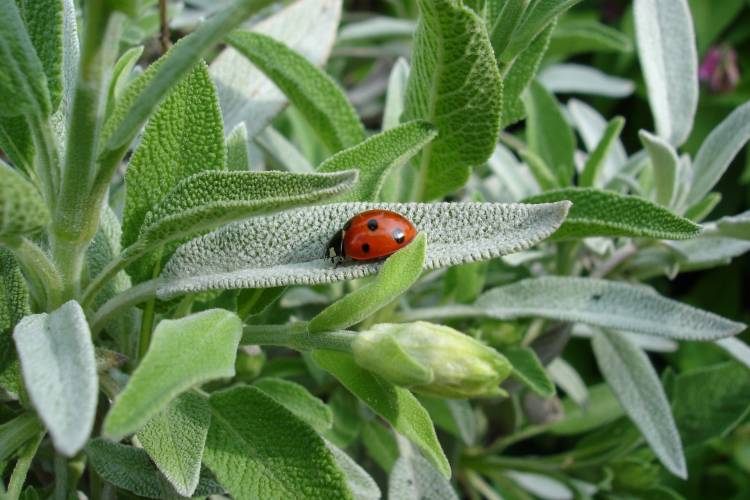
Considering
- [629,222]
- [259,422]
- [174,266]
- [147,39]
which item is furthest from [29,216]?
[147,39]

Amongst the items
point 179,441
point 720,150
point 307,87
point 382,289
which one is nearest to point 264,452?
point 179,441

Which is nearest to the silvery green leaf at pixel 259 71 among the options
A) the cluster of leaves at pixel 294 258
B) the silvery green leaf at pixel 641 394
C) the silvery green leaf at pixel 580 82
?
the cluster of leaves at pixel 294 258

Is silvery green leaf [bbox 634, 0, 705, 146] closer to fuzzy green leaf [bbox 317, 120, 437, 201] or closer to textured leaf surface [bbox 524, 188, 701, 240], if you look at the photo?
textured leaf surface [bbox 524, 188, 701, 240]

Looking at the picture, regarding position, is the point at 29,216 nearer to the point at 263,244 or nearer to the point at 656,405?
the point at 263,244

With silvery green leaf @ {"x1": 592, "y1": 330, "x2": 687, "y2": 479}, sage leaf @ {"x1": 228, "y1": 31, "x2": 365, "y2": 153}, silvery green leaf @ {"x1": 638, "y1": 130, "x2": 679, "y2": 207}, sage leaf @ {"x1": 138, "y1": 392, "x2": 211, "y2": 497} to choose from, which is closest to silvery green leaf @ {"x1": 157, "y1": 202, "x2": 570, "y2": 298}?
sage leaf @ {"x1": 138, "y1": 392, "x2": 211, "y2": 497}

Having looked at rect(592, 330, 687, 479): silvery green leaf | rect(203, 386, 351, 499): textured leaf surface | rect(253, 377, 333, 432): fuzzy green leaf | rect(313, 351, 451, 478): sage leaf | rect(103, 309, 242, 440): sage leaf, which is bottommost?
rect(592, 330, 687, 479): silvery green leaf

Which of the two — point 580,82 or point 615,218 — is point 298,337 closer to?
point 615,218
